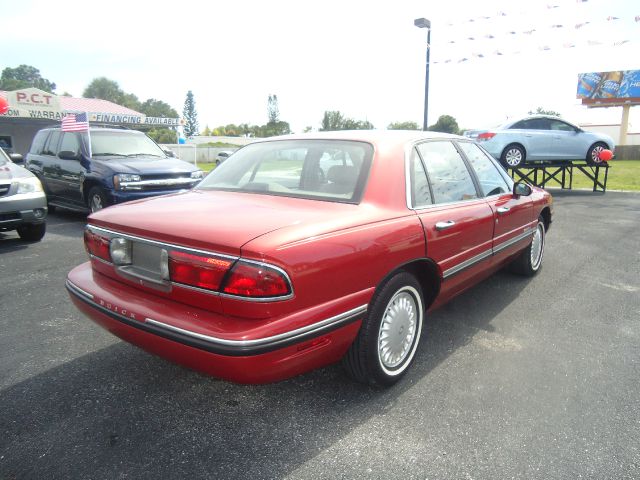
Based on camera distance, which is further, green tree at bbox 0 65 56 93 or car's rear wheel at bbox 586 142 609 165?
green tree at bbox 0 65 56 93

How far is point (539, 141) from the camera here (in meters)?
12.4

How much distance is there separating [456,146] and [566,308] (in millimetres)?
1801

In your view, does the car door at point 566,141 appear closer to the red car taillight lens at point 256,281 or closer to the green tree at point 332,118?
the red car taillight lens at point 256,281

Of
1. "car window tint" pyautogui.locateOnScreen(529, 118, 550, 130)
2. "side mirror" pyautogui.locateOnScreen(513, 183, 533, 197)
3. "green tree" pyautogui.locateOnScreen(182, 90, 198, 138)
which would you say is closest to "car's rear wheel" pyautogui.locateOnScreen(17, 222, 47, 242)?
"side mirror" pyautogui.locateOnScreen(513, 183, 533, 197)

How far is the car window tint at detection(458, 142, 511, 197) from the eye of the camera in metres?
3.69

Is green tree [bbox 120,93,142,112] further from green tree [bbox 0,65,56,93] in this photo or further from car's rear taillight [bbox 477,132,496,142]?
car's rear taillight [bbox 477,132,496,142]

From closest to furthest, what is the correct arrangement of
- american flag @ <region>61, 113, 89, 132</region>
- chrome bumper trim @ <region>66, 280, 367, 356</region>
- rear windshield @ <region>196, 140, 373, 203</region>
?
chrome bumper trim @ <region>66, 280, 367, 356</region> → rear windshield @ <region>196, 140, 373, 203</region> → american flag @ <region>61, 113, 89, 132</region>

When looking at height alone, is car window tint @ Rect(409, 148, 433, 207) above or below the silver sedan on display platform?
below

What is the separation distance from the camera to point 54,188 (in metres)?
8.65

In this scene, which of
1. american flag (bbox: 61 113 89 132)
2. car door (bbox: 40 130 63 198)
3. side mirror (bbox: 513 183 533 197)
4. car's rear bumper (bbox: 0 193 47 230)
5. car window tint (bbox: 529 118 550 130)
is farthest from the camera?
car window tint (bbox: 529 118 550 130)

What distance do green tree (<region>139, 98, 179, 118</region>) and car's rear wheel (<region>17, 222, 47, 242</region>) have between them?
101729 millimetres

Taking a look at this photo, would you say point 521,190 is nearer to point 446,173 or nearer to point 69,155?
point 446,173

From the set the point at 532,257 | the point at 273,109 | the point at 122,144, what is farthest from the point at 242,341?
the point at 273,109

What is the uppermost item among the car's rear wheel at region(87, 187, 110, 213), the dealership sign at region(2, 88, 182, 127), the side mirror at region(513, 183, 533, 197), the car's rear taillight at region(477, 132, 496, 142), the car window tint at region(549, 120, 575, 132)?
the dealership sign at region(2, 88, 182, 127)
